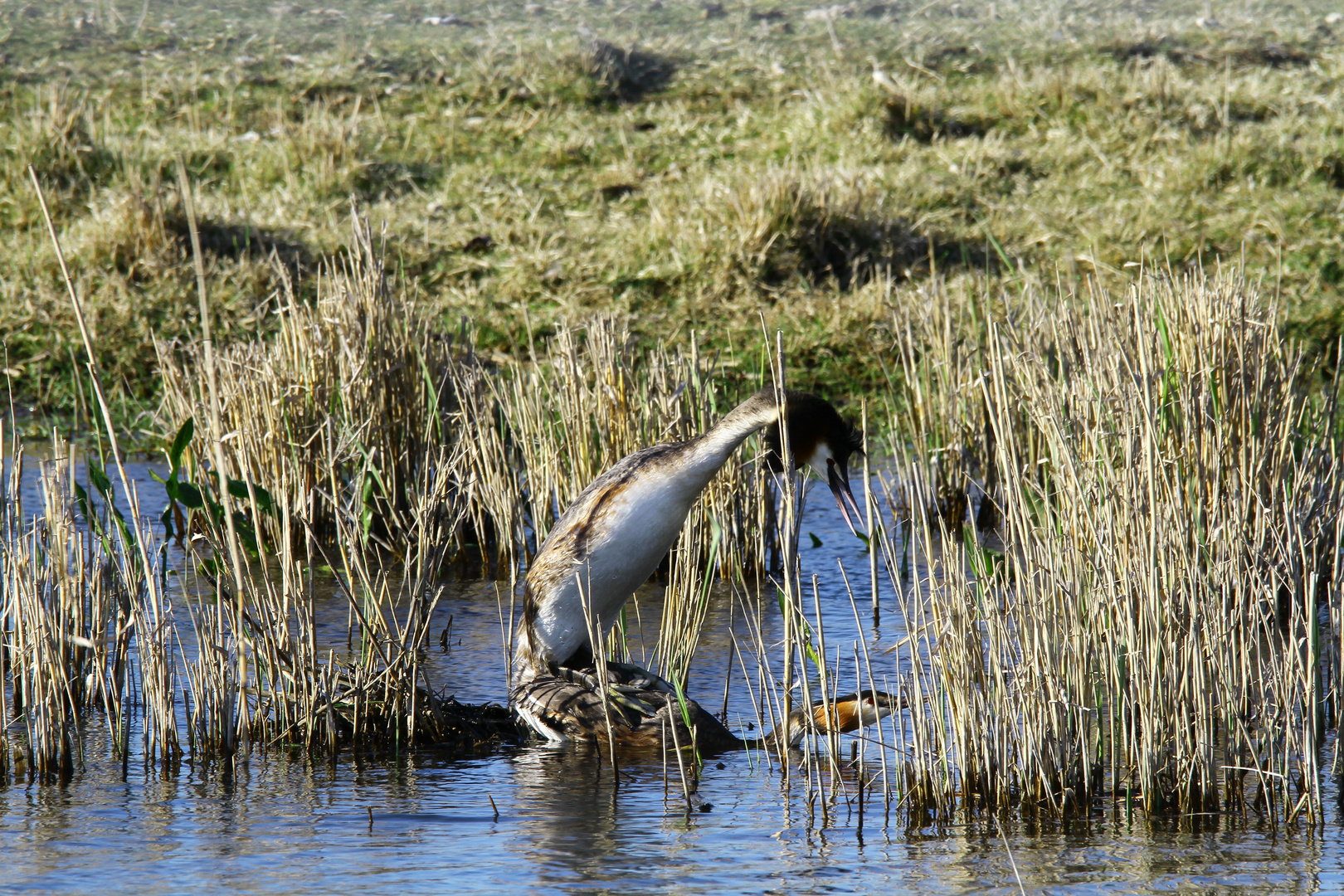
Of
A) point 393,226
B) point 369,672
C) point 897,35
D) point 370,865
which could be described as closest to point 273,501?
point 369,672

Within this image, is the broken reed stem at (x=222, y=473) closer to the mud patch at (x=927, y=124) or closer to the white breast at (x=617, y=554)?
the white breast at (x=617, y=554)

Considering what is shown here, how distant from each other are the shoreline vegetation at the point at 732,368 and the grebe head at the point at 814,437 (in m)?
0.21

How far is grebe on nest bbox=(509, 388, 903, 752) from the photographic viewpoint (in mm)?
4551

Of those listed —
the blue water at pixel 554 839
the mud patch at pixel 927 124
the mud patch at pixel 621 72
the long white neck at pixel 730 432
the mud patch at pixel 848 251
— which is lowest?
the blue water at pixel 554 839

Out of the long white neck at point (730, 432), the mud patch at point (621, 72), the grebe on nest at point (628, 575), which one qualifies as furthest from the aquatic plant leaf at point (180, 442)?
the mud patch at point (621, 72)

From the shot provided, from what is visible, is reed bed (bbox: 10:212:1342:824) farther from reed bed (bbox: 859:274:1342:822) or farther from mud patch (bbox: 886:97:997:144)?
mud patch (bbox: 886:97:997:144)

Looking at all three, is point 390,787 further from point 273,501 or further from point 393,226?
point 393,226

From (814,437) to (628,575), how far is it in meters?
0.73

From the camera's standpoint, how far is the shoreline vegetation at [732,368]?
3883 millimetres

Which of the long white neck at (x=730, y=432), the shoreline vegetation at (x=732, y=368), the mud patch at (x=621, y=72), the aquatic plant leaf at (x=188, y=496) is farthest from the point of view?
the mud patch at (x=621, y=72)

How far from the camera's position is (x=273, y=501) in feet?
21.0

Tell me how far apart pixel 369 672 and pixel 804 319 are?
5.53 m

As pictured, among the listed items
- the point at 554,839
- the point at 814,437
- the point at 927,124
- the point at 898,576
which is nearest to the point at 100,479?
the point at 554,839

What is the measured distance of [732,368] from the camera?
898 cm
